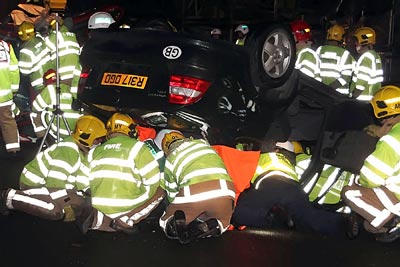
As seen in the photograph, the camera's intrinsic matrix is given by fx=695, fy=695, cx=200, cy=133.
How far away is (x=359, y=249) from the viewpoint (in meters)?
4.89

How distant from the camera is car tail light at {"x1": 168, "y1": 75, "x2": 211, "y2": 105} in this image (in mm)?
4820

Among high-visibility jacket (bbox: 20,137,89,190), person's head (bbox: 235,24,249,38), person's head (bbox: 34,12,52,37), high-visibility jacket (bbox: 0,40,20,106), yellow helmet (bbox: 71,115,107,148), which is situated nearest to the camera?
high-visibility jacket (bbox: 20,137,89,190)

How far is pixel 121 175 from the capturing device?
5172mm

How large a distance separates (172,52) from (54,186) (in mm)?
1634

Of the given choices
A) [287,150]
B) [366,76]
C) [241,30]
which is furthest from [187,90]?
[241,30]

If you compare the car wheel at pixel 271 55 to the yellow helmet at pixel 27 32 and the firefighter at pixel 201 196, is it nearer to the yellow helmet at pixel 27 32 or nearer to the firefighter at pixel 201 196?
the firefighter at pixel 201 196

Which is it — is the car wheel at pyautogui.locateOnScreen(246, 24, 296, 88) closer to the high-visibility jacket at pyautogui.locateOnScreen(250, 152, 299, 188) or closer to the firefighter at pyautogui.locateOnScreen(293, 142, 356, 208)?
the high-visibility jacket at pyautogui.locateOnScreen(250, 152, 299, 188)

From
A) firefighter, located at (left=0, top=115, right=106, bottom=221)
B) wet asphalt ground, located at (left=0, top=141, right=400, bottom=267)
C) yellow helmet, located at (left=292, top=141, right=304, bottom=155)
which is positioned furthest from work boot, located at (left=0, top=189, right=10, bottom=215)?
yellow helmet, located at (left=292, top=141, right=304, bottom=155)

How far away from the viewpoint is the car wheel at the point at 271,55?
509 cm

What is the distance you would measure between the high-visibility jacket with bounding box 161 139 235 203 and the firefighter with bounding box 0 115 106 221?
100 cm

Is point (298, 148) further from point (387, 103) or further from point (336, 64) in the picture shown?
point (336, 64)

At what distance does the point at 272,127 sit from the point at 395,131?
983mm

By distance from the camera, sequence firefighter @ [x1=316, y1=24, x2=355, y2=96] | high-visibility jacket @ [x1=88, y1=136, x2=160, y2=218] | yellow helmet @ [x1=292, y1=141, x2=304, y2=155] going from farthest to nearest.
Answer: firefighter @ [x1=316, y1=24, x2=355, y2=96] < yellow helmet @ [x1=292, y1=141, x2=304, y2=155] < high-visibility jacket @ [x1=88, y1=136, x2=160, y2=218]

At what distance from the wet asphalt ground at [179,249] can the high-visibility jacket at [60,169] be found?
1.43ft
